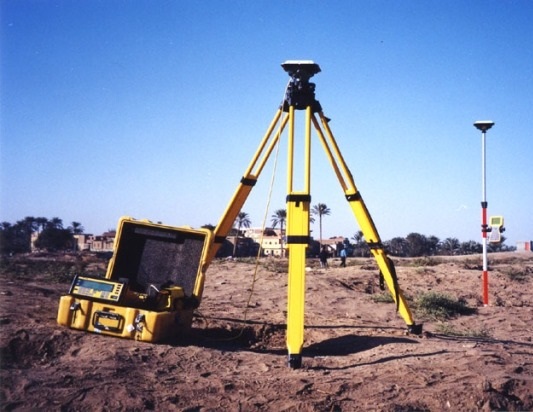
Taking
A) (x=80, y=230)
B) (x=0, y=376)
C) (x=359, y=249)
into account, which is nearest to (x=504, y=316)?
(x=0, y=376)

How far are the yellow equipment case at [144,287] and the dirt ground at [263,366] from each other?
19 cm

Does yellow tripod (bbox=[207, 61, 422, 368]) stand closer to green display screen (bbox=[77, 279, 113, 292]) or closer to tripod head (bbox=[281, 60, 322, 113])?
tripod head (bbox=[281, 60, 322, 113])

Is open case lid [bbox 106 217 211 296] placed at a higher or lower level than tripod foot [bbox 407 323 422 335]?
higher

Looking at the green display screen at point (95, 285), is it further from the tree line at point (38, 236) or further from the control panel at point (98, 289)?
the tree line at point (38, 236)

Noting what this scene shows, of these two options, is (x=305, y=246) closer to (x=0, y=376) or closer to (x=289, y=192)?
(x=289, y=192)

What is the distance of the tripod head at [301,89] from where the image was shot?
4906mm

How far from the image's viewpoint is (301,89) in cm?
508

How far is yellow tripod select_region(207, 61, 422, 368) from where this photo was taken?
4.39 meters

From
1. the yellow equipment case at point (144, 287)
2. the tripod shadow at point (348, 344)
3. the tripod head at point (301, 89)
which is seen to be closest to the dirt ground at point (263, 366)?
the tripod shadow at point (348, 344)

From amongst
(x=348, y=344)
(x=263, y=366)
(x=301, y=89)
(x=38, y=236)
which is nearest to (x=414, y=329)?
(x=348, y=344)

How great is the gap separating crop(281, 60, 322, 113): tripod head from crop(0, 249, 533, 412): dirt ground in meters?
2.91

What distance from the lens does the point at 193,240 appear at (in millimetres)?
6023

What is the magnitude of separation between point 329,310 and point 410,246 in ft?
195

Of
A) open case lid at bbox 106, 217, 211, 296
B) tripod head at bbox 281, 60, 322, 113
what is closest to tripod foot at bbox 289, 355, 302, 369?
open case lid at bbox 106, 217, 211, 296
